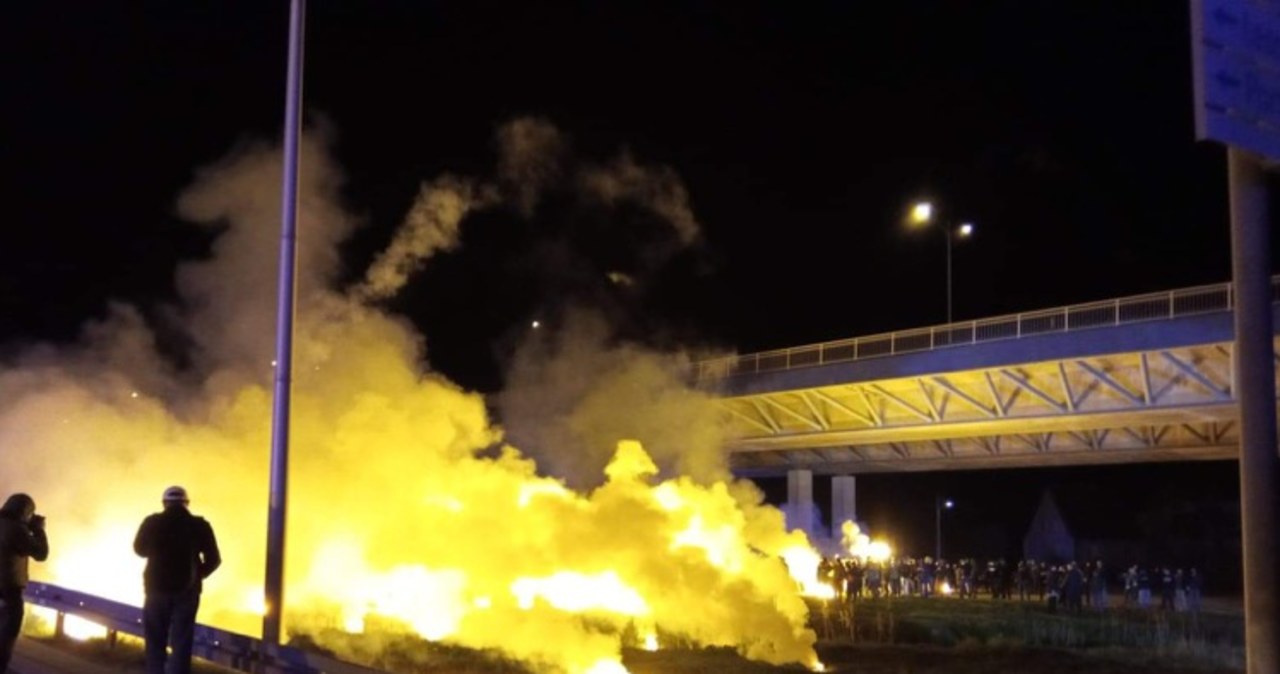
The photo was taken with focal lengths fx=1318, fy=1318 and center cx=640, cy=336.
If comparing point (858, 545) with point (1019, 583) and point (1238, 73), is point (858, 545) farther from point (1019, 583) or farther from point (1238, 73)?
point (1238, 73)

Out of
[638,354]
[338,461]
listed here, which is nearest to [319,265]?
A: [338,461]

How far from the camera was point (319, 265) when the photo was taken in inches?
853

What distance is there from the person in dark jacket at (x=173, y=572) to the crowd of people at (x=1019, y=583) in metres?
19.3

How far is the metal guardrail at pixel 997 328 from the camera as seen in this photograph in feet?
96.6

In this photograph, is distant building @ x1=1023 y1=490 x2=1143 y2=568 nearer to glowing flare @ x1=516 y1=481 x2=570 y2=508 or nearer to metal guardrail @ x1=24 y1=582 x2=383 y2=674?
glowing flare @ x1=516 y1=481 x2=570 y2=508

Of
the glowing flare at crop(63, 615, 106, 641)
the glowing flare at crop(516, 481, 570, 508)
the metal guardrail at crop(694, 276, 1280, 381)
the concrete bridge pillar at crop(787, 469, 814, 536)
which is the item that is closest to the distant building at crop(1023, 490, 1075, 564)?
the concrete bridge pillar at crop(787, 469, 814, 536)

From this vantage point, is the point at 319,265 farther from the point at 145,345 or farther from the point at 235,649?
the point at 235,649

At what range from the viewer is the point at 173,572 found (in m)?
9.66

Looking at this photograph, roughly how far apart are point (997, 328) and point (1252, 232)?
2560 cm

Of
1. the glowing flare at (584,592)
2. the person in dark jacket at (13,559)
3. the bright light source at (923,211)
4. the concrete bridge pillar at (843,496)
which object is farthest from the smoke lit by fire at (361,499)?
the concrete bridge pillar at (843,496)

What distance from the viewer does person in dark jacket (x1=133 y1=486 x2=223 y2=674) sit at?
31.7 feet

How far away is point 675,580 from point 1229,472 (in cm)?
4263

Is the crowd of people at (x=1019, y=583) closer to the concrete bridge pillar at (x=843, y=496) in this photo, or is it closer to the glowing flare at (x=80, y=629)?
the concrete bridge pillar at (x=843, y=496)

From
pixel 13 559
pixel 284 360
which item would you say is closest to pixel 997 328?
pixel 284 360
